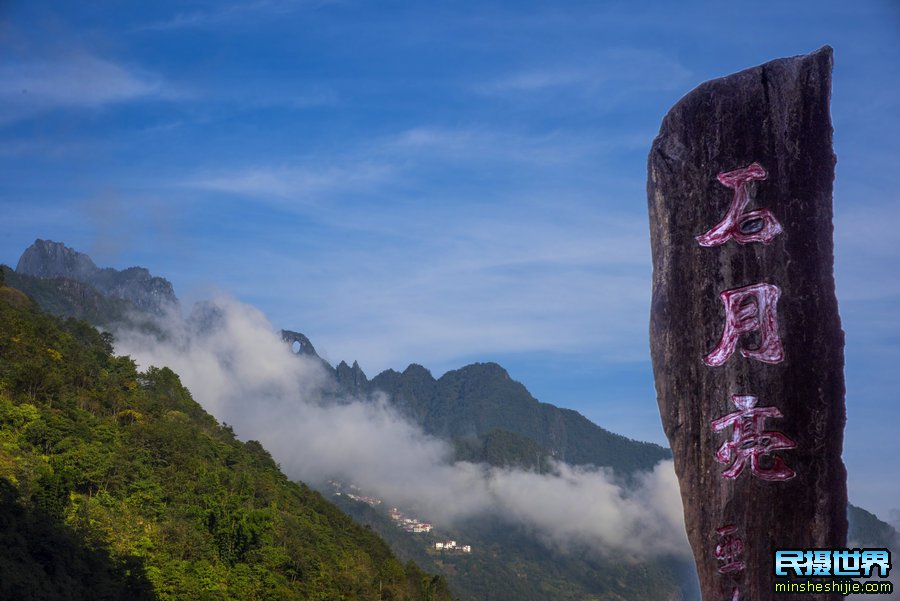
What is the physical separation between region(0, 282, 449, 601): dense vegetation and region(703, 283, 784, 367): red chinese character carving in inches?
562

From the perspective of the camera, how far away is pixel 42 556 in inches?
725

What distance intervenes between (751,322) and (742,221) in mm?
706

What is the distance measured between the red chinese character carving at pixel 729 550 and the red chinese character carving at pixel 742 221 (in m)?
1.97

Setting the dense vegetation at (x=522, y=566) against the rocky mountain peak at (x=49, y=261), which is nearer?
the dense vegetation at (x=522, y=566)

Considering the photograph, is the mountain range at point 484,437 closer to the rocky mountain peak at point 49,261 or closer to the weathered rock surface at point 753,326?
the rocky mountain peak at point 49,261

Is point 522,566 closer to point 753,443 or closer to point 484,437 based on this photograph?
point 484,437

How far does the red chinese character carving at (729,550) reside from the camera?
19.3ft

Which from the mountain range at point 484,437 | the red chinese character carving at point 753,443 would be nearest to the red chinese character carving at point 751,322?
the red chinese character carving at point 753,443

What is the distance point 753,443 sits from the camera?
19.2 ft

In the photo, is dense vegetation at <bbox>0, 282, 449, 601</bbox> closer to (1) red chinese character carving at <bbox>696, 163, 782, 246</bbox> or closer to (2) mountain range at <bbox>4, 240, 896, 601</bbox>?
(1) red chinese character carving at <bbox>696, 163, 782, 246</bbox>

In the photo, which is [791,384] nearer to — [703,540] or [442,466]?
[703,540]

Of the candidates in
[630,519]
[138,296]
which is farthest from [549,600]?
[138,296]

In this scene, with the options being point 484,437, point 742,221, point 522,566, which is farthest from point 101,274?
point 742,221

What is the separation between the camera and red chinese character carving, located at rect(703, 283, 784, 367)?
5.91 m
